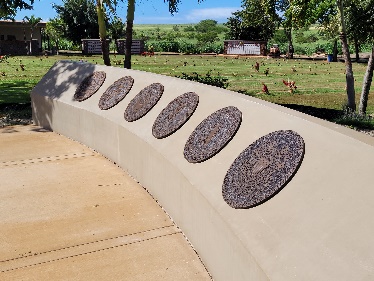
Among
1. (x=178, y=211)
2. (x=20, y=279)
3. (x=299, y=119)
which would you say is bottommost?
(x=20, y=279)

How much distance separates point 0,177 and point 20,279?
3612 millimetres

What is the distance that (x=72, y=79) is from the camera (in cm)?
1150

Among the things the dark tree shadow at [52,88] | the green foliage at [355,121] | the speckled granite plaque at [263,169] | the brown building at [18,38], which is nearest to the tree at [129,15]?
the dark tree shadow at [52,88]

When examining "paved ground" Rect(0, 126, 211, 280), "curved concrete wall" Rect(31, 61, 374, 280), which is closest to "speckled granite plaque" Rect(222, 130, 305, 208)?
"curved concrete wall" Rect(31, 61, 374, 280)

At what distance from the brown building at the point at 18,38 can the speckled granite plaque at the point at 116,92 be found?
157 ft

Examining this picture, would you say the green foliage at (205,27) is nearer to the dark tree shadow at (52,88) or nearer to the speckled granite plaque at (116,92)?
the dark tree shadow at (52,88)

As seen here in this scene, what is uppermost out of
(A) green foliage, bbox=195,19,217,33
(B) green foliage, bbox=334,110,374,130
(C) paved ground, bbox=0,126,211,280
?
(A) green foliage, bbox=195,19,217,33

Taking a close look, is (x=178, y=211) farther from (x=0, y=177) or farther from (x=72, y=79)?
(x=72, y=79)

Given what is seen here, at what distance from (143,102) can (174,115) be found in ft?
4.46

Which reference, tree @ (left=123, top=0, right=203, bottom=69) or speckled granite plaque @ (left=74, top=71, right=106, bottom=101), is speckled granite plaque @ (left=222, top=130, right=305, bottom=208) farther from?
tree @ (left=123, top=0, right=203, bottom=69)

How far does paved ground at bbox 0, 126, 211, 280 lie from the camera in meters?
5.03

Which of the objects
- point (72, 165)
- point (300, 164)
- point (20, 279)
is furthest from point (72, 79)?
point (300, 164)

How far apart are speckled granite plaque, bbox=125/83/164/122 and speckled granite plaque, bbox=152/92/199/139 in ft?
1.79

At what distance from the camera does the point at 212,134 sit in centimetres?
585
